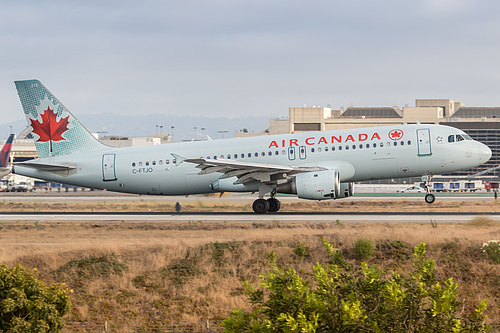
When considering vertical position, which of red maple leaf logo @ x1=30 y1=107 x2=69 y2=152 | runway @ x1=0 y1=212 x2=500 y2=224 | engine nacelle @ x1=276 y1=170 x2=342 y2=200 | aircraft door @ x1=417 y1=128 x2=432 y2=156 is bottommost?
runway @ x1=0 y1=212 x2=500 y2=224

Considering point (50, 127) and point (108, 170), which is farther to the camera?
point (50, 127)

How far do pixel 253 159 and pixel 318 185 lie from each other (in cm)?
552

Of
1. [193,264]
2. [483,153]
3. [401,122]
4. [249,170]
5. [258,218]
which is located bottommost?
[193,264]

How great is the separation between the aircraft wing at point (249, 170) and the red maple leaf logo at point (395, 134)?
16.0 ft

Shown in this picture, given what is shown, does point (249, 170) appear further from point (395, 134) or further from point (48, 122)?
point (48, 122)

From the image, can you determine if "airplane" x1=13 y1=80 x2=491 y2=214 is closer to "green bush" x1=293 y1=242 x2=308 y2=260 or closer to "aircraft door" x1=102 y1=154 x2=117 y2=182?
"aircraft door" x1=102 y1=154 x2=117 y2=182

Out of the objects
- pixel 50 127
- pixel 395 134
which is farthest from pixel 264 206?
pixel 50 127

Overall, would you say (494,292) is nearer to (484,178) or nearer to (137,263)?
(137,263)

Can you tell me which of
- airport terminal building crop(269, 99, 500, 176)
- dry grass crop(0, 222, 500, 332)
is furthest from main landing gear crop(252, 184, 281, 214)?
airport terminal building crop(269, 99, 500, 176)

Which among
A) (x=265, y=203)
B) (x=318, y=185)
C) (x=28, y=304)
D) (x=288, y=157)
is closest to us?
(x=28, y=304)

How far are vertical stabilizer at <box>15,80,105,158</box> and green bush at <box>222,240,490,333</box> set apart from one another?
3207cm

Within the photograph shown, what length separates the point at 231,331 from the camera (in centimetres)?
1308

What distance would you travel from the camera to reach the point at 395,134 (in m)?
38.0

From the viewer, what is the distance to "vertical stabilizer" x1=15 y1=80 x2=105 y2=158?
139 ft
